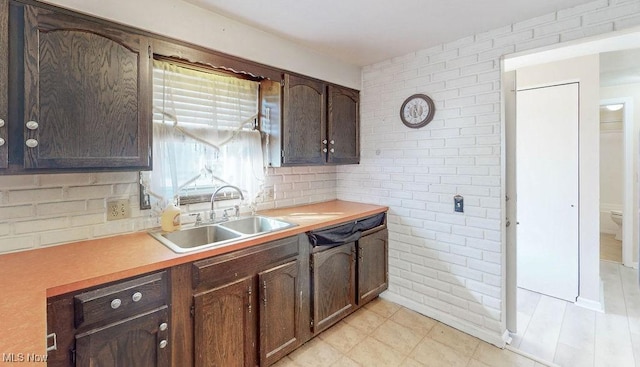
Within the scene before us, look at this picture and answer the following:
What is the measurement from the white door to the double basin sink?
8.40ft

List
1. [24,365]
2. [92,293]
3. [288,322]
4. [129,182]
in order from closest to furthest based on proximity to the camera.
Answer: [24,365] < [92,293] < [129,182] < [288,322]

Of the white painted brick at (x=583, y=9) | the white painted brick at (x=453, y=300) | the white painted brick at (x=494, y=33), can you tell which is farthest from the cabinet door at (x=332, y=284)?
the white painted brick at (x=583, y=9)

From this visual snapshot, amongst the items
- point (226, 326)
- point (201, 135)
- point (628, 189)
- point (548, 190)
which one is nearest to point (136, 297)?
point (226, 326)

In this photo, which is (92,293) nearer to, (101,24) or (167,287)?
(167,287)

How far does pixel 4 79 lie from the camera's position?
3.92ft

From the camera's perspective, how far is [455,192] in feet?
7.66

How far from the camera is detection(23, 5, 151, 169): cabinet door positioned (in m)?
1.27

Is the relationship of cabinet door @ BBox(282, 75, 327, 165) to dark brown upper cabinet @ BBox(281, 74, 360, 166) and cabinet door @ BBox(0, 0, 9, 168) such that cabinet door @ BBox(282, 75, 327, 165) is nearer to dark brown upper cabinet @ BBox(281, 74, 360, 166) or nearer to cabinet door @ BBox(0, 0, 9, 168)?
dark brown upper cabinet @ BBox(281, 74, 360, 166)

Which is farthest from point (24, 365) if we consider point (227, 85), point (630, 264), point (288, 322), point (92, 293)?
point (630, 264)

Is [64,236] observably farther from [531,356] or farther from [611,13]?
[611,13]

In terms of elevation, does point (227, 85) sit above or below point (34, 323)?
above

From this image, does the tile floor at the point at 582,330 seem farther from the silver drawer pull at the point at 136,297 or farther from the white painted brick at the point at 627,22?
the silver drawer pull at the point at 136,297

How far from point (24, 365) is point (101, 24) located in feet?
5.02

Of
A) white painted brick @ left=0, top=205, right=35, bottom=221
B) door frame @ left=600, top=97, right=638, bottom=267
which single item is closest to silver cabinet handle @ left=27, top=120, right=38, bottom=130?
white painted brick @ left=0, top=205, right=35, bottom=221
